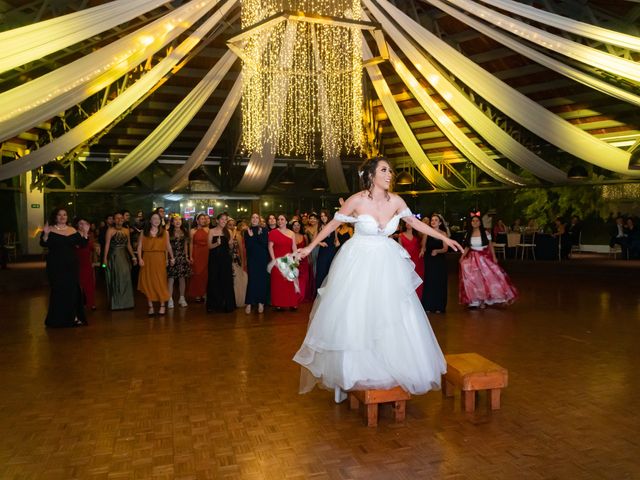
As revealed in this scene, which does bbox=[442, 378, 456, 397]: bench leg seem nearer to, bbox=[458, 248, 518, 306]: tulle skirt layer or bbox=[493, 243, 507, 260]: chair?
bbox=[458, 248, 518, 306]: tulle skirt layer

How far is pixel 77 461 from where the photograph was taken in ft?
9.19

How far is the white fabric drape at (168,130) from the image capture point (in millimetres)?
9203

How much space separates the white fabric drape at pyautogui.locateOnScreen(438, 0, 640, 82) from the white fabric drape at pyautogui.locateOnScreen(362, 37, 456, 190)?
7.87 feet

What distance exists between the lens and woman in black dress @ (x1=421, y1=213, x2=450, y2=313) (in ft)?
24.0

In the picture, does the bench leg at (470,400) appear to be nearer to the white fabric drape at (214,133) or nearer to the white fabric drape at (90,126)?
the white fabric drape at (90,126)

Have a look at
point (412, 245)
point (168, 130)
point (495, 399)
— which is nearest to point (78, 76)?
point (168, 130)

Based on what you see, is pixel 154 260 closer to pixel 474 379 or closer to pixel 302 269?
pixel 302 269

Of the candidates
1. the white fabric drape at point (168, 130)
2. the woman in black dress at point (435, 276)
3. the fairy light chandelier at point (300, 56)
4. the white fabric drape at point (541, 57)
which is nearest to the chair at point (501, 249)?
the fairy light chandelier at point (300, 56)

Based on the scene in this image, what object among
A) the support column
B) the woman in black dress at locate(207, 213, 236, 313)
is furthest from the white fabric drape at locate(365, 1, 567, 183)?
the support column

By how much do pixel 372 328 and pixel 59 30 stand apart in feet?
15.4

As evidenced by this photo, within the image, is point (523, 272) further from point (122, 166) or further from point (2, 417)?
point (2, 417)

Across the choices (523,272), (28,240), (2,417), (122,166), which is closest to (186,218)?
(28,240)

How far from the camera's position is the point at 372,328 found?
10.7 ft

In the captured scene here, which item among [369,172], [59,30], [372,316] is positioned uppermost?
[59,30]
